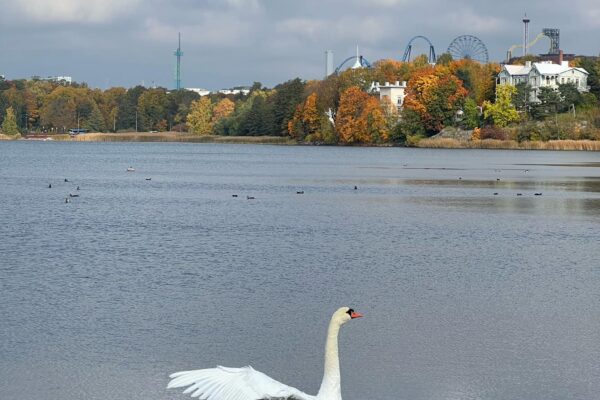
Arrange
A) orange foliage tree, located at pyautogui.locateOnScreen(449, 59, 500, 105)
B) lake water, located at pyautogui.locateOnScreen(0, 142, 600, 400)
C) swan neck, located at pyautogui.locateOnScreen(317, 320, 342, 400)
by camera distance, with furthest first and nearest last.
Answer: orange foliage tree, located at pyautogui.locateOnScreen(449, 59, 500, 105), lake water, located at pyautogui.locateOnScreen(0, 142, 600, 400), swan neck, located at pyautogui.locateOnScreen(317, 320, 342, 400)

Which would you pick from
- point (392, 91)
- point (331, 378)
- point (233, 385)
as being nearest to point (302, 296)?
point (331, 378)

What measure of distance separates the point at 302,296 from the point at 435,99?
125 m

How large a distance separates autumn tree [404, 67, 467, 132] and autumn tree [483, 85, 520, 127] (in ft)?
16.0

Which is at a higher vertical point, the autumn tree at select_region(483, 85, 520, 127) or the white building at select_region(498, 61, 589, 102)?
the white building at select_region(498, 61, 589, 102)

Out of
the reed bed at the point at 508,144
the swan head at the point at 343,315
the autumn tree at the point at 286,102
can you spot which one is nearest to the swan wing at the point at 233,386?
the swan head at the point at 343,315

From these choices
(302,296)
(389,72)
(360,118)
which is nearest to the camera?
(302,296)

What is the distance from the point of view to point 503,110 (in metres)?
138

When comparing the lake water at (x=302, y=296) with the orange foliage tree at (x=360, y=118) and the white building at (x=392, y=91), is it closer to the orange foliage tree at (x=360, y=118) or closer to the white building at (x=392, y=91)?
the orange foliage tree at (x=360, y=118)

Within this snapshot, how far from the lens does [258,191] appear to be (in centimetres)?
5394

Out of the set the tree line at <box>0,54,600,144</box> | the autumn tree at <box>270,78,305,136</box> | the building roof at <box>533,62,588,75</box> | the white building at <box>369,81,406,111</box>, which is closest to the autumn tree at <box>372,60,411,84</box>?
the tree line at <box>0,54,600,144</box>

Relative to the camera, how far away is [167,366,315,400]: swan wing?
862cm

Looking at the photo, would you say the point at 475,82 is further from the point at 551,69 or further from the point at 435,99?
the point at 435,99

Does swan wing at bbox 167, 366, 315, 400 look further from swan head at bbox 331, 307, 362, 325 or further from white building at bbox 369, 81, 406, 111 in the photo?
white building at bbox 369, 81, 406, 111

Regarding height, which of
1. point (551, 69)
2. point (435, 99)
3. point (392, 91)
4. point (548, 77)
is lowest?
point (435, 99)
